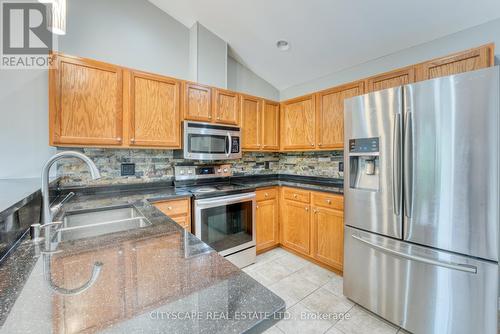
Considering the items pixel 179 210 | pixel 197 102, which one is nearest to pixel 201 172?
pixel 179 210

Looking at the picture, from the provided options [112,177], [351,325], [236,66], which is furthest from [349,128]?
[112,177]

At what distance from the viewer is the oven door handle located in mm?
2180

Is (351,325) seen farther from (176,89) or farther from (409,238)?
(176,89)

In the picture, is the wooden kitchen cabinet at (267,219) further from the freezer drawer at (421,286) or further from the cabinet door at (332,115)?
the freezer drawer at (421,286)

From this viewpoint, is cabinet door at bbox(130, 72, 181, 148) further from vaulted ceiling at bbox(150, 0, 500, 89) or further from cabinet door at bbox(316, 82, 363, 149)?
cabinet door at bbox(316, 82, 363, 149)

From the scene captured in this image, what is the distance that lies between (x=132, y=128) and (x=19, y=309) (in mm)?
1825

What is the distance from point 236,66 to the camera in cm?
318

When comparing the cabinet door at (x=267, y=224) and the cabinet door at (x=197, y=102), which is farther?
the cabinet door at (x=267, y=224)

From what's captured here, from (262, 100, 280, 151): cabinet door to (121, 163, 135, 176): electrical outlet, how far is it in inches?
66.2

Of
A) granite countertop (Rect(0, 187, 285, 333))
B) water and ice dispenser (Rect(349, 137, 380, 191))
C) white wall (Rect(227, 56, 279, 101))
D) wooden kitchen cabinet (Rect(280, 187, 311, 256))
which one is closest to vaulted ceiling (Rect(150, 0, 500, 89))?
white wall (Rect(227, 56, 279, 101))

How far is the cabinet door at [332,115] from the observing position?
2.47 metres

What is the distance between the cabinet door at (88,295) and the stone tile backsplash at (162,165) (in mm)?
1645

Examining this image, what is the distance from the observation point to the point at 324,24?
2.23 metres
